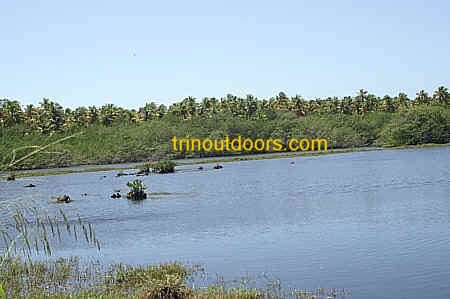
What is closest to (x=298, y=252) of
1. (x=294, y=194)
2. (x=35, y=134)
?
(x=294, y=194)

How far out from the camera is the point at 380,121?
16050 cm

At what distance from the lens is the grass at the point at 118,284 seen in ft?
48.7

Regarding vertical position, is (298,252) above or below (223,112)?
below

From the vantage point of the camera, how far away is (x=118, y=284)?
17969 mm

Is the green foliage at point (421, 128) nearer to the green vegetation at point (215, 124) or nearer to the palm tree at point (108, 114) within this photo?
the green vegetation at point (215, 124)

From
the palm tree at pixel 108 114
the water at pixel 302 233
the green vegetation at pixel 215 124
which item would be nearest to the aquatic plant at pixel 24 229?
the water at pixel 302 233

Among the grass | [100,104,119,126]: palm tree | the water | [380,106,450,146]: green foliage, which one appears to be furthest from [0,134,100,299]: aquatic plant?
[100,104,119,126]: palm tree

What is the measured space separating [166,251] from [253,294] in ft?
32.6

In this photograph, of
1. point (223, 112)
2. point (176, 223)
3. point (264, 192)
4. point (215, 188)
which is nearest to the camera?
point (176, 223)

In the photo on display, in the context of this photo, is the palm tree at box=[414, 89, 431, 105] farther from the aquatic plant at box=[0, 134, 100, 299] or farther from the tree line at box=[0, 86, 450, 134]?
the aquatic plant at box=[0, 134, 100, 299]

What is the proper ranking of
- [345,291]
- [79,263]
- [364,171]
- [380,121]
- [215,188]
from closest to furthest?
[345,291] → [79,263] → [215,188] → [364,171] → [380,121]

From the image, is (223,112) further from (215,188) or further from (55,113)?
(215,188)

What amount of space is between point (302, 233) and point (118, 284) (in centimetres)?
1177

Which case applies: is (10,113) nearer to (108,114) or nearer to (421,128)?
Answer: (108,114)
